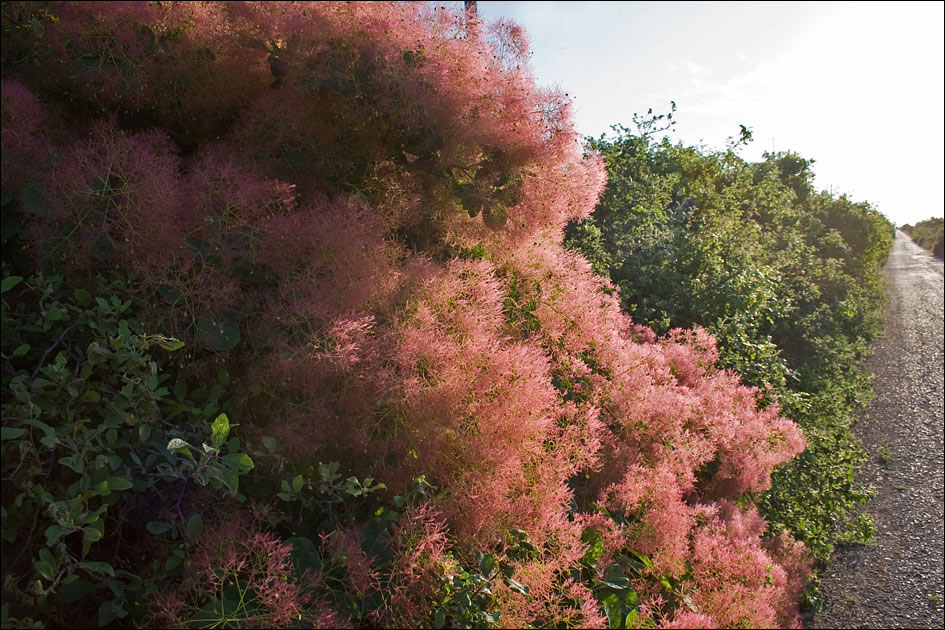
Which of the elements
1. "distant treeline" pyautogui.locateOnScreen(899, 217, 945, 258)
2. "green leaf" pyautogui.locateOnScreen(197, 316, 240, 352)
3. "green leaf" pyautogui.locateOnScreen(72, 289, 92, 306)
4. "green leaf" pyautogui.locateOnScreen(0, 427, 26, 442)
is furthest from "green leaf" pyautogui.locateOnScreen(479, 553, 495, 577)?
"distant treeline" pyautogui.locateOnScreen(899, 217, 945, 258)

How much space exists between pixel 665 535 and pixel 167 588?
5.80 feet

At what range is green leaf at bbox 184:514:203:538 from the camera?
1.54 meters

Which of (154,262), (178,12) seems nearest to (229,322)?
(154,262)

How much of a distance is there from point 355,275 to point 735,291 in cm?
454

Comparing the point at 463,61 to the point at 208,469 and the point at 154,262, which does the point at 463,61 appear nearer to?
the point at 154,262

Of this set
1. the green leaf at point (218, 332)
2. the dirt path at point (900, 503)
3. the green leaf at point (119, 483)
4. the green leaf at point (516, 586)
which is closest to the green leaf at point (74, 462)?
the green leaf at point (119, 483)

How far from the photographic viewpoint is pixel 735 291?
18.0 feet

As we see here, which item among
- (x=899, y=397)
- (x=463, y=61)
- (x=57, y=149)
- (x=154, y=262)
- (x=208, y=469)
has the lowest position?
(x=899, y=397)

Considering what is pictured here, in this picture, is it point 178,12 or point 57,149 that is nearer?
point 57,149

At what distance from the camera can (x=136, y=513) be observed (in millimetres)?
1690

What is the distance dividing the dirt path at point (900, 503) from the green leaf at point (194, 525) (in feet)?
16.6

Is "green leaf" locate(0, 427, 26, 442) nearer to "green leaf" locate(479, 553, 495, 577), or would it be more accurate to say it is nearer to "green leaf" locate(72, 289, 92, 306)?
"green leaf" locate(72, 289, 92, 306)

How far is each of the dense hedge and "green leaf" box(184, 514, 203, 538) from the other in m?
3.48

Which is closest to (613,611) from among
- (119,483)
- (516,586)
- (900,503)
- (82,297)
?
(516,586)
